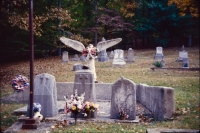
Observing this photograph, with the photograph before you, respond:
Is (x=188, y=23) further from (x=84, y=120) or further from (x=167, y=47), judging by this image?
(x=84, y=120)

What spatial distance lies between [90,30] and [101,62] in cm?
1016

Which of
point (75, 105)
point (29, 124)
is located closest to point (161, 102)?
point (75, 105)

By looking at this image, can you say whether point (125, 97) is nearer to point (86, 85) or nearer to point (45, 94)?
point (86, 85)

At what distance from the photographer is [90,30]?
32.5m

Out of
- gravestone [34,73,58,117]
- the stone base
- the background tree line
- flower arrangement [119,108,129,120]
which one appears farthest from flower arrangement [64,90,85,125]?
the background tree line

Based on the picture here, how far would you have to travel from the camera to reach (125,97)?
25.0 feet

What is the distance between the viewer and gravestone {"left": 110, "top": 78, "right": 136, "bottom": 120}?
7609 mm

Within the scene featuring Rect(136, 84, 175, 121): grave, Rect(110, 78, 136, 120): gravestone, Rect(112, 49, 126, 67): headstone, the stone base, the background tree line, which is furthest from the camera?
the background tree line

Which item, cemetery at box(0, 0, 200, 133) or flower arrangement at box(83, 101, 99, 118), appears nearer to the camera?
cemetery at box(0, 0, 200, 133)

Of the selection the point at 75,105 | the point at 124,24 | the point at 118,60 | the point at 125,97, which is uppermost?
the point at 124,24

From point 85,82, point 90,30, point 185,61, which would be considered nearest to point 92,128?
point 85,82

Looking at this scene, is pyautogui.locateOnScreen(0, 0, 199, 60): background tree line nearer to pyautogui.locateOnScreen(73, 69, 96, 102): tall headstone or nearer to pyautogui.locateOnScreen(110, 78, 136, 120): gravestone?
pyautogui.locateOnScreen(73, 69, 96, 102): tall headstone

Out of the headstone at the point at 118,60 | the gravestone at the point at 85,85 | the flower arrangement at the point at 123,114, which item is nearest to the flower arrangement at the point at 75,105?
the gravestone at the point at 85,85

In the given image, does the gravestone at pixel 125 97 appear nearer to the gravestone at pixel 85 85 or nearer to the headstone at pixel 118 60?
the gravestone at pixel 85 85
